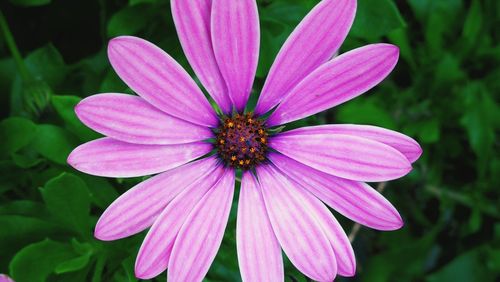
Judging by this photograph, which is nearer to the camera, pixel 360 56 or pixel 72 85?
pixel 360 56

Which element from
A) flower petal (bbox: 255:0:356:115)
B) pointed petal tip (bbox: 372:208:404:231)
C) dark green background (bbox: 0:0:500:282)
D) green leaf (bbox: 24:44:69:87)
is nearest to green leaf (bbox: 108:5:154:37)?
dark green background (bbox: 0:0:500:282)

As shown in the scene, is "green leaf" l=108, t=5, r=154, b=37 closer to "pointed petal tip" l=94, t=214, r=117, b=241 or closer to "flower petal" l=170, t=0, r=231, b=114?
"flower petal" l=170, t=0, r=231, b=114

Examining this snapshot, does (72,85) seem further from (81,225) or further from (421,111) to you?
(421,111)

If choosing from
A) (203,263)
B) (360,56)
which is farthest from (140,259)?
(360,56)

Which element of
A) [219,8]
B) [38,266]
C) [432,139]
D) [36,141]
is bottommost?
[38,266]

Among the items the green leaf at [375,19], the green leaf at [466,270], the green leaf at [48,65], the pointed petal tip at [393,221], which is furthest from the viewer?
the green leaf at [466,270]

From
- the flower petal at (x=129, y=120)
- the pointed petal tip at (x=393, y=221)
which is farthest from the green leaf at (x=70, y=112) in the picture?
the pointed petal tip at (x=393, y=221)

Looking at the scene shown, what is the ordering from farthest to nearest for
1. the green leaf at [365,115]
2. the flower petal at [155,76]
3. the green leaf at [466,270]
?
the green leaf at [466,270]
the green leaf at [365,115]
the flower petal at [155,76]

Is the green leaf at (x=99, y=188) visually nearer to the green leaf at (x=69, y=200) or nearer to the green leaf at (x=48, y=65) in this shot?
the green leaf at (x=69, y=200)
